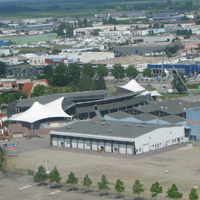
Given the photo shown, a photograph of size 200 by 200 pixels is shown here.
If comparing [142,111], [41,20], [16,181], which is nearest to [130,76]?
[142,111]

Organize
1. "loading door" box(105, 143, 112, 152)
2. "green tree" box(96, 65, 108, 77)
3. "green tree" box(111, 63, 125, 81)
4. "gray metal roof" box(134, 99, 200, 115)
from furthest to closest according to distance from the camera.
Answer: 1. "green tree" box(96, 65, 108, 77)
2. "green tree" box(111, 63, 125, 81)
3. "gray metal roof" box(134, 99, 200, 115)
4. "loading door" box(105, 143, 112, 152)

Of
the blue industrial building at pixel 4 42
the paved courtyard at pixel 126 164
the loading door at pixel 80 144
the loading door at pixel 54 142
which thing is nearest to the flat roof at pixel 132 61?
the loading door at pixel 54 142

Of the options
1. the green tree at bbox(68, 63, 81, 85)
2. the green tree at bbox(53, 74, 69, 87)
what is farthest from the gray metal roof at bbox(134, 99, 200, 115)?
the green tree at bbox(53, 74, 69, 87)

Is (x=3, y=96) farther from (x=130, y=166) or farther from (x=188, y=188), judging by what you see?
(x=188, y=188)

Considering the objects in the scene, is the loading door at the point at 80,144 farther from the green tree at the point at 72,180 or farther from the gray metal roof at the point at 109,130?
the green tree at the point at 72,180

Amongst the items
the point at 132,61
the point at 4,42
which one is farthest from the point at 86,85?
the point at 4,42

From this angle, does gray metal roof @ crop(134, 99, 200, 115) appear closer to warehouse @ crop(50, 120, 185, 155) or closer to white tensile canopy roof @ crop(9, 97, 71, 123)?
warehouse @ crop(50, 120, 185, 155)

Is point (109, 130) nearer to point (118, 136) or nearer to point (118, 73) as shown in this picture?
point (118, 136)
